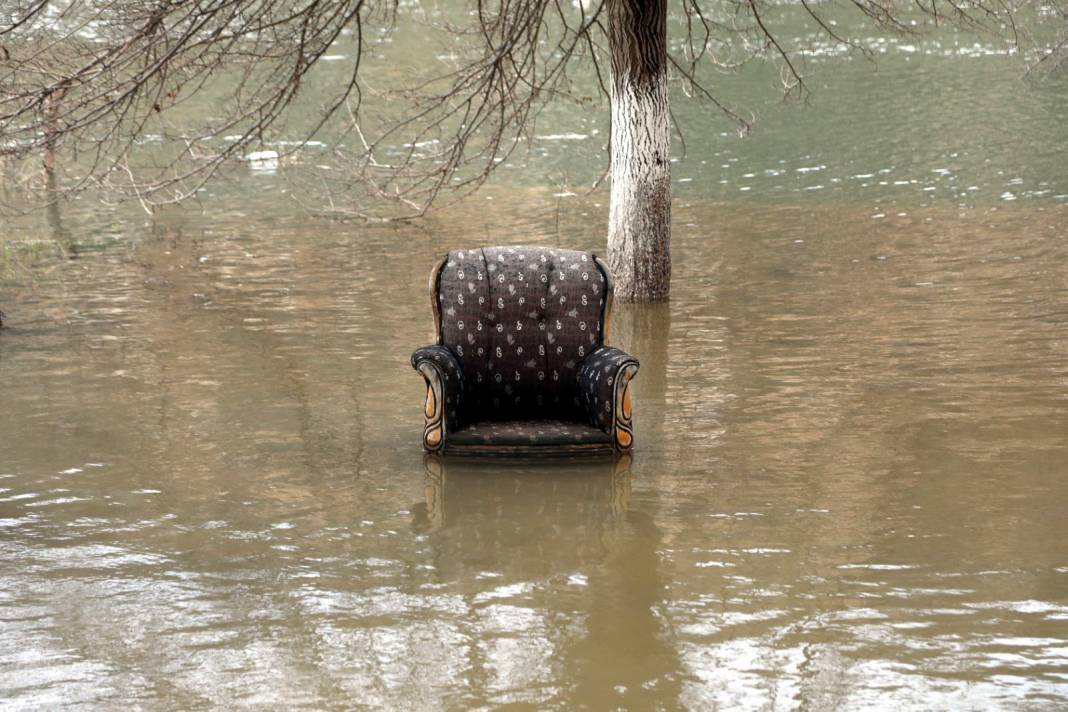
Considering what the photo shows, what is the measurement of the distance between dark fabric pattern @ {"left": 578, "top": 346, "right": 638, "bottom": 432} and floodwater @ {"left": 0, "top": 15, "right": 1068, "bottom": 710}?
291mm

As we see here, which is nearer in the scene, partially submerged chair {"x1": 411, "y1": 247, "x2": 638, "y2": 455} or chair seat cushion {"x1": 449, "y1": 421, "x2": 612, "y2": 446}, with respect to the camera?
chair seat cushion {"x1": 449, "y1": 421, "x2": 612, "y2": 446}

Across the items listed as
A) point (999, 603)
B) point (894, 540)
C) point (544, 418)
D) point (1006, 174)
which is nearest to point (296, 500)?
point (544, 418)

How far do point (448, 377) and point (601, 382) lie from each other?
2.76ft

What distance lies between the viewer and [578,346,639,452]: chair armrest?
6988 millimetres

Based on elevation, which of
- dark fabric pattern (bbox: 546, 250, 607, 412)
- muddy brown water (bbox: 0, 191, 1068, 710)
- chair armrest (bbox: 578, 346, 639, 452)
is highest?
dark fabric pattern (bbox: 546, 250, 607, 412)

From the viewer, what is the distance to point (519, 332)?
24.5 feet

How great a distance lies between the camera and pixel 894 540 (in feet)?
19.3

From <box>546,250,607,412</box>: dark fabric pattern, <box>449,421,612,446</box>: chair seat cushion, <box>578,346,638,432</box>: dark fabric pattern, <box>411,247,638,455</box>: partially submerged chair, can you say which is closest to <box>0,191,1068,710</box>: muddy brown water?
<box>449,421,612,446</box>: chair seat cushion

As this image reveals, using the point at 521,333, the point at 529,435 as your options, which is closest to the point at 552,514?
the point at 529,435

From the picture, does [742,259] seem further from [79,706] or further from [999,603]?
Result: [79,706]

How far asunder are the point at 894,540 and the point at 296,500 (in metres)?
2.99

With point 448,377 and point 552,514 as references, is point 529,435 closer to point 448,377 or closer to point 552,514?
point 448,377

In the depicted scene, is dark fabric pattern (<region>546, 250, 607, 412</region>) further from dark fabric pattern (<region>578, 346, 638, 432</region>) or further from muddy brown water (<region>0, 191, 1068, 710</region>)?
A: muddy brown water (<region>0, 191, 1068, 710</region>)

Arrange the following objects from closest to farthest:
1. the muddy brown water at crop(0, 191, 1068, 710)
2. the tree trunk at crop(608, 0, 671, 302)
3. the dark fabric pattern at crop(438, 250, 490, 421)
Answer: the muddy brown water at crop(0, 191, 1068, 710) → the dark fabric pattern at crop(438, 250, 490, 421) → the tree trunk at crop(608, 0, 671, 302)
